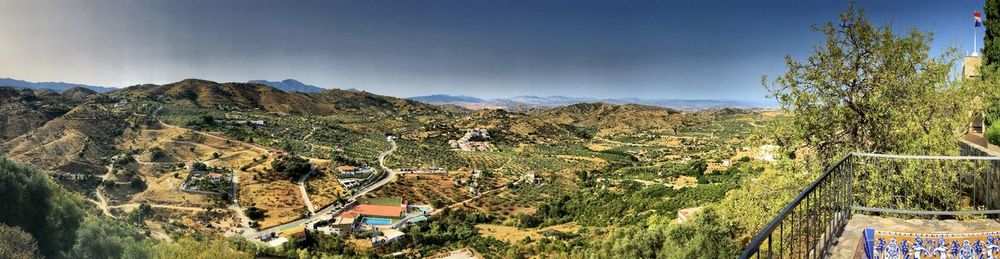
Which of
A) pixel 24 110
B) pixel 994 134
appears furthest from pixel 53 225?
pixel 24 110

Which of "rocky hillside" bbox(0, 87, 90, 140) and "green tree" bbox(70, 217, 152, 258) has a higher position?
"rocky hillside" bbox(0, 87, 90, 140)

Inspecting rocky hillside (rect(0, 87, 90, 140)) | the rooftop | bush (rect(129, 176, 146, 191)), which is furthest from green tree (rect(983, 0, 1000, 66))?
rocky hillside (rect(0, 87, 90, 140))

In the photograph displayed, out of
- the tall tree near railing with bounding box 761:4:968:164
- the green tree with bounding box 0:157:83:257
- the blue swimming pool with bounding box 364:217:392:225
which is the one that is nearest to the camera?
the tall tree near railing with bounding box 761:4:968:164

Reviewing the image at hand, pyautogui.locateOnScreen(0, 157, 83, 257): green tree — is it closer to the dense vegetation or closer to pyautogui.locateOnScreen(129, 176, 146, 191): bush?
the dense vegetation

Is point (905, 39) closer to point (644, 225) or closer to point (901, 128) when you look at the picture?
point (901, 128)

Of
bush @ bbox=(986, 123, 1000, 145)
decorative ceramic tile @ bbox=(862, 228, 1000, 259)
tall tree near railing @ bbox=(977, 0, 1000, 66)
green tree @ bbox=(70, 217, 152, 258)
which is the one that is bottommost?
green tree @ bbox=(70, 217, 152, 258)

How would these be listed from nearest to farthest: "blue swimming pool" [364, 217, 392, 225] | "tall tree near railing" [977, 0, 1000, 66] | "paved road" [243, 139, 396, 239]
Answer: "tall tree near railing" [977, 0, 1000, 66] < "paved road" [243, 139, 396, 239] < "blue swimming pool" [364, 217, 392, 225]
